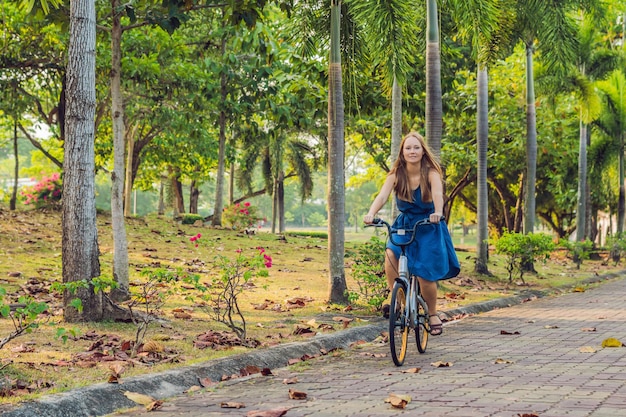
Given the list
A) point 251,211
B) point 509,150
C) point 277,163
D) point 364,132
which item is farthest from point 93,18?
point 277,163

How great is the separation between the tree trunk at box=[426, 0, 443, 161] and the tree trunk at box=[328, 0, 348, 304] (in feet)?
10.7

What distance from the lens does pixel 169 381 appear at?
19.9 feet

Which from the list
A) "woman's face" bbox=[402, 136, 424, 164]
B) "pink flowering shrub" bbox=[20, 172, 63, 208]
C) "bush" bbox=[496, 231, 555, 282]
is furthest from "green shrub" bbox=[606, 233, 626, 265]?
"woman's face" bbox=[402, 136, 424, 164]

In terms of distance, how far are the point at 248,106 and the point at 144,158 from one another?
50.9 feet

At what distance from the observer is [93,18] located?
27.1 feet

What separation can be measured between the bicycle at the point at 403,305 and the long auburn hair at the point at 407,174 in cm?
35

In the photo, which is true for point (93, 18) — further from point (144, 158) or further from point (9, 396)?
point (144, 158)

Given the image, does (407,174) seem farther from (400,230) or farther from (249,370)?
(249,370)

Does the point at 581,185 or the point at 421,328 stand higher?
the point at 581,185

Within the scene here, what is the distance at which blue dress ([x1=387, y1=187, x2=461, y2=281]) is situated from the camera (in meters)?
7.60

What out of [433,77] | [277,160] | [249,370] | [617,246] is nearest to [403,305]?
[249,370]

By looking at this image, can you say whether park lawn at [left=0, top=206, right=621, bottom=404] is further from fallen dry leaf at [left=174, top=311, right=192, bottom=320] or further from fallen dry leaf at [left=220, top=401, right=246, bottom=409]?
fallen dry leaf at [left=220, top=401, right=246, bottom=409]

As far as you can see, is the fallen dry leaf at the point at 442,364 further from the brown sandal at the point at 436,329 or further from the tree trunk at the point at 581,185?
the tree trunk at the point at 581,185

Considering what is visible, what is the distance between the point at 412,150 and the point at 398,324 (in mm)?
1789
